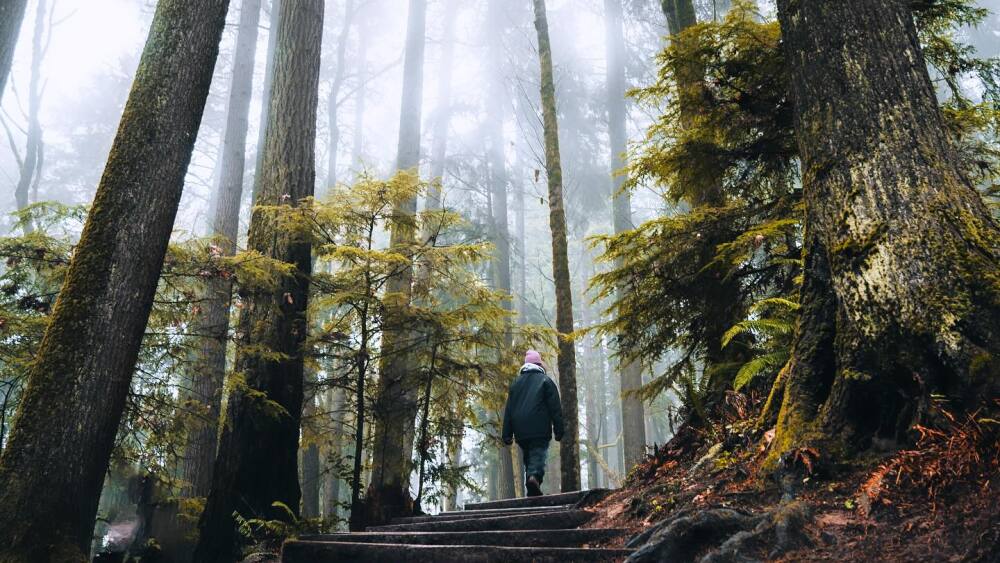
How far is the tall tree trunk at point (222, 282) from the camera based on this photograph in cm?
859

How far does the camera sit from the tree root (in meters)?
2.74

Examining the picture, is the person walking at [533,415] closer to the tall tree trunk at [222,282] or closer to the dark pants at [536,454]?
the dark pants at [536,454]

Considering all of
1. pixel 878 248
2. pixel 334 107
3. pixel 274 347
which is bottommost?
pixel 878 248

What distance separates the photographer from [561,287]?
10.8 metres

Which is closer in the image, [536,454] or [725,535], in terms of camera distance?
[725,535]

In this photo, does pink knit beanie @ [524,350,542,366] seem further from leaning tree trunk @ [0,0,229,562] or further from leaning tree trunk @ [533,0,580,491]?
leaning tree trunk @ [0,0,229,562]

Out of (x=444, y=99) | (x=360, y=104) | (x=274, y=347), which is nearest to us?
(x=274, y=347)

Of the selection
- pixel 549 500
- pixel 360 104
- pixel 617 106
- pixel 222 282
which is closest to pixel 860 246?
pixel 549 500

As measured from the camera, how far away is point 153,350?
6.85 meters

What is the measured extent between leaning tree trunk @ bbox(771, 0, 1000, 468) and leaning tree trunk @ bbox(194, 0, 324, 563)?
5.52 meters

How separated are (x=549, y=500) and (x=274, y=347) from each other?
12.5 feet

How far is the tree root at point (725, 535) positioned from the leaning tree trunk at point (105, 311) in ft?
13.7

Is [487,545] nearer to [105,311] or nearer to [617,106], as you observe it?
[105,311]

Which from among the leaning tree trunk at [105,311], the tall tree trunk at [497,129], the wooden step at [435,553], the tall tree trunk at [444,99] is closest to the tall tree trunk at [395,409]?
the leaning tree trunk at [105,311]
